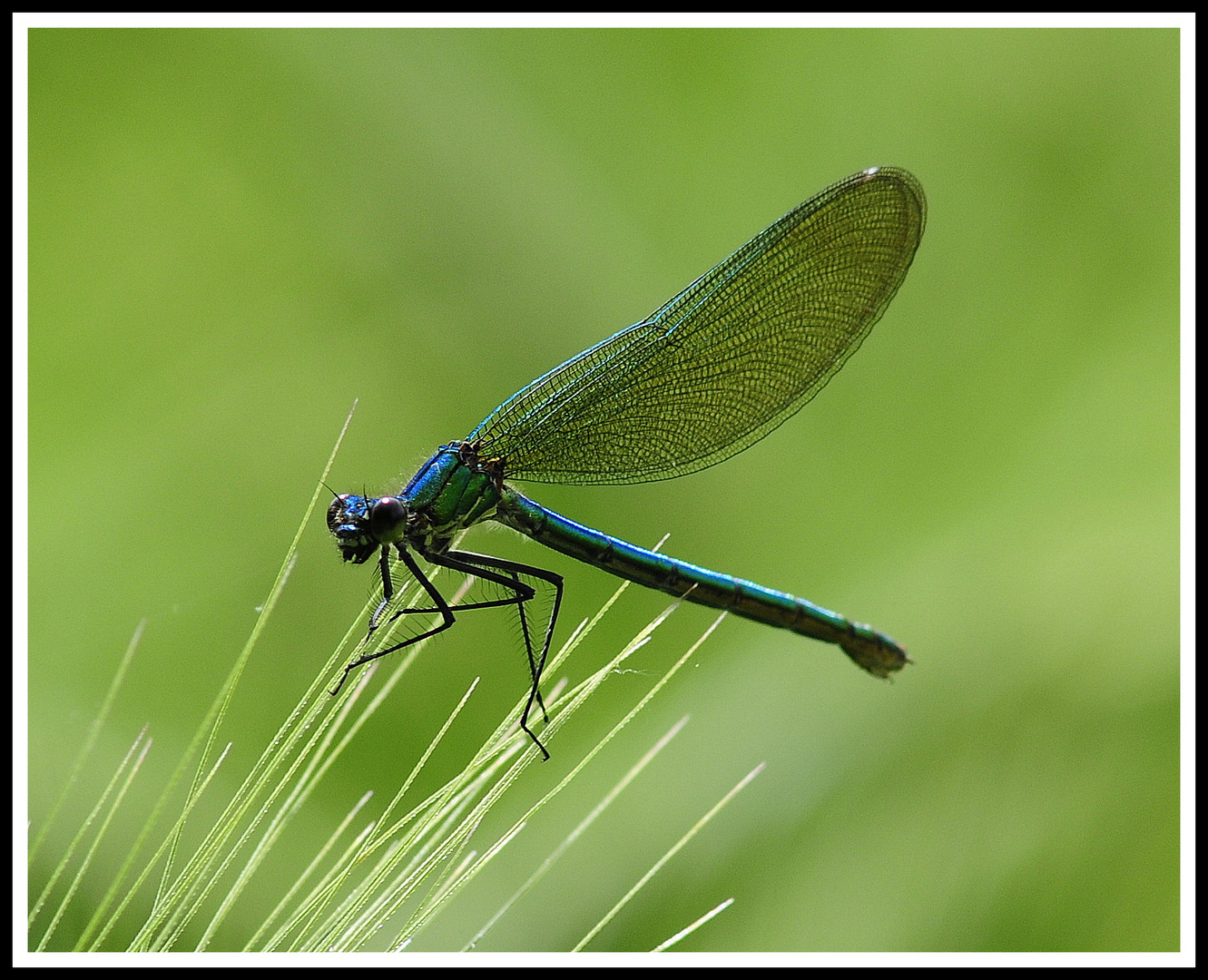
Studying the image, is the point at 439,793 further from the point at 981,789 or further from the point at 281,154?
the point at 281,154

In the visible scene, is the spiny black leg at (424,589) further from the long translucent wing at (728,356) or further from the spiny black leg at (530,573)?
the long translucent wing at (728,356)

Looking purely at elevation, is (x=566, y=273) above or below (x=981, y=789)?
above

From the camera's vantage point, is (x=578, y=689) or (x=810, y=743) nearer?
(x=578, y=689)

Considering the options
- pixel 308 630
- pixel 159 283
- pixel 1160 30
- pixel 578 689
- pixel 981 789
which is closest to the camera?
pixel 578 689

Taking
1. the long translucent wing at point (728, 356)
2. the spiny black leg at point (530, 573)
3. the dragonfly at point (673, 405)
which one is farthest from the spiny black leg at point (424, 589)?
the long translucent wing at point (728, 356)

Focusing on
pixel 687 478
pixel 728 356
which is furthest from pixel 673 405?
pixel 687 478

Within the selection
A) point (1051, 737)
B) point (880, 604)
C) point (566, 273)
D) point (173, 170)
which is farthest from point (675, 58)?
point (1051, 737)

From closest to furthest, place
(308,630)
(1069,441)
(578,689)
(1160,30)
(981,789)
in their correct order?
(578,689)
(981,789)
(308,630)
(1069,441)
(1160,30)
